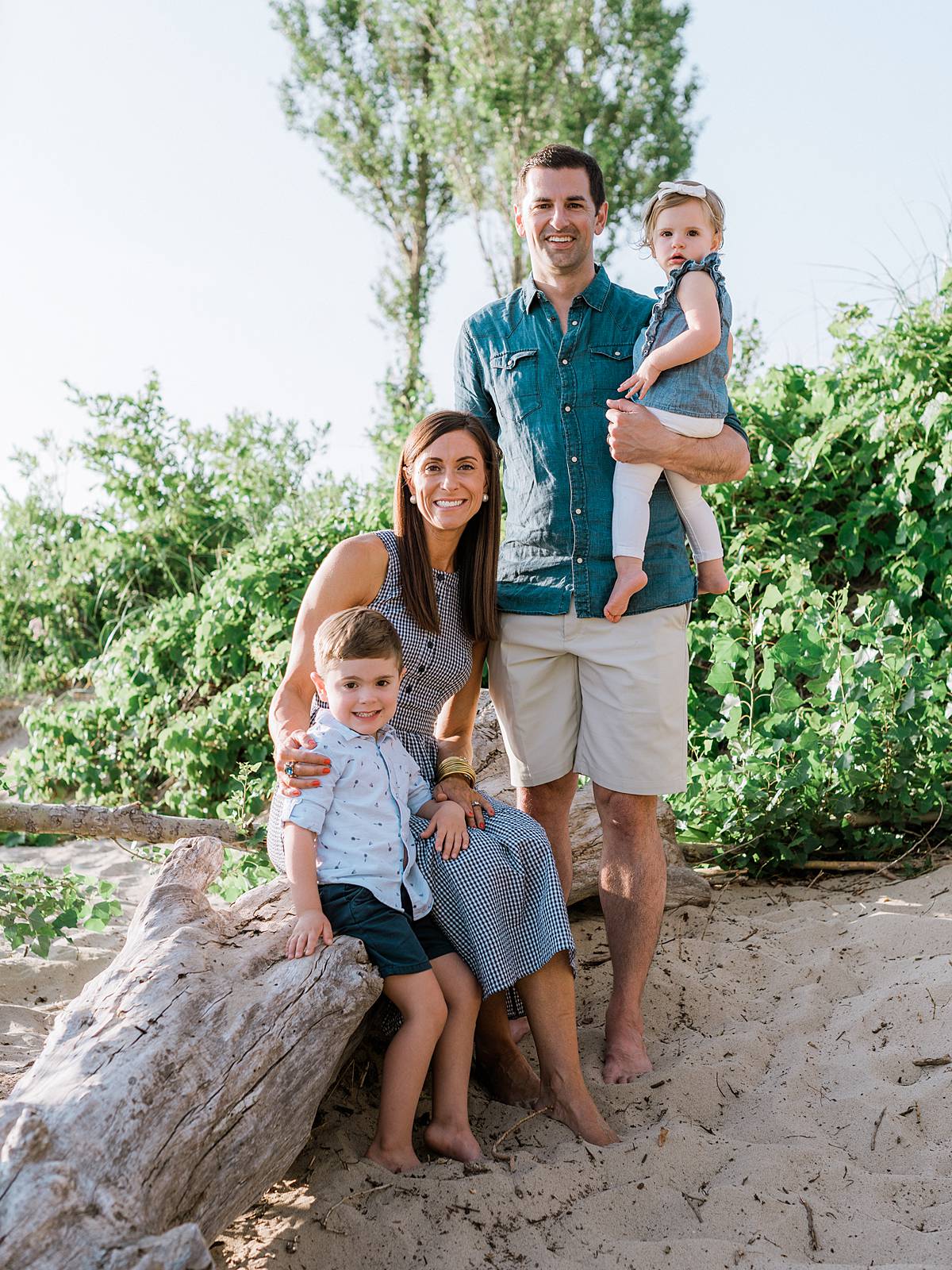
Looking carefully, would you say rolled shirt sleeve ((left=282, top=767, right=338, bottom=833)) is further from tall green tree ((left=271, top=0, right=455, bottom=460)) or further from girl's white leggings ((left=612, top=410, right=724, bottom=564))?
tall green tree ((left=271, top=0, right=455, bottom=460))

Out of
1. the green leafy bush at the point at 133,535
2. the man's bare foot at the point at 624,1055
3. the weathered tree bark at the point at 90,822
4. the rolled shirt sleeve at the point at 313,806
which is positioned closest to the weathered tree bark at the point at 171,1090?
the rolled shirt sleeve at the point at 313,806

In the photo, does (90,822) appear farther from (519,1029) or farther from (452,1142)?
(452,1142)

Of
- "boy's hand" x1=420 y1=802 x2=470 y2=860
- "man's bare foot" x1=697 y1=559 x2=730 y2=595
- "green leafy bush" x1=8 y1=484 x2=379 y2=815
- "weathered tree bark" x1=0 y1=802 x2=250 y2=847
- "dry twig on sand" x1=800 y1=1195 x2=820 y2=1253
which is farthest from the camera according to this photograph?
"green leafy bush" x1=8 y1=484 x2=379 y2=815

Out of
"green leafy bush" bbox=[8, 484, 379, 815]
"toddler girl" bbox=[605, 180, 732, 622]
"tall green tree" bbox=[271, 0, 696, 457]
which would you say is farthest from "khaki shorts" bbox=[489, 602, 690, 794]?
"tall green tree" bbox=[271, 0, 696, 457]

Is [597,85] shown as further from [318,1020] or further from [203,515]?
[318,1020]

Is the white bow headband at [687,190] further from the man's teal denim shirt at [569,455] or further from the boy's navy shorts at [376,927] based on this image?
the boy's navy shorts at [376,927]

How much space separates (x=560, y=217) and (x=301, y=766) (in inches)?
62.6

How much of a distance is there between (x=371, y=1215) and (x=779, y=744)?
2.54 meters

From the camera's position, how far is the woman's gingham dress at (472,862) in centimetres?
250

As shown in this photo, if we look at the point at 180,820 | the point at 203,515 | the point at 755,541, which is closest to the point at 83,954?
the point at 180,820

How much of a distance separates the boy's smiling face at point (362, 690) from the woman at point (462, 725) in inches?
4.6

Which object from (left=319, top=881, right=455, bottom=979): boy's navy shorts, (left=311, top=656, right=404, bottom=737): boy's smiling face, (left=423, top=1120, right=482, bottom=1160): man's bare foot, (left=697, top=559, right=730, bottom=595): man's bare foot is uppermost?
(left=697, top=559, right=730, bottom=595): man's bare foot

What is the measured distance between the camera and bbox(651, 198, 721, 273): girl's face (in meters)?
3.04

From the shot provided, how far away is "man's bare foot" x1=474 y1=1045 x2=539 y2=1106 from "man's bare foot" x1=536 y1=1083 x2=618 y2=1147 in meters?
0.12
